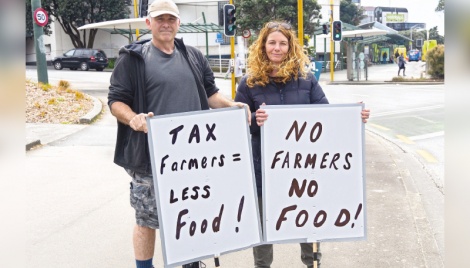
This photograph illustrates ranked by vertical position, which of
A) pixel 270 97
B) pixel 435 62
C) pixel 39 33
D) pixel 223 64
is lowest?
pixel 270 97

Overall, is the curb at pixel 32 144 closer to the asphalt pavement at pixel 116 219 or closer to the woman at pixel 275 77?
the asphalt pavement at pixel 116 219

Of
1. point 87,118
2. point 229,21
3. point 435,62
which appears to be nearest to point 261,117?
point 87,118

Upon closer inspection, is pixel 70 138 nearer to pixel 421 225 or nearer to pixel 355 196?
pixel 421 225

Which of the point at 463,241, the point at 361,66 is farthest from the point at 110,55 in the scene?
the point at 463,241

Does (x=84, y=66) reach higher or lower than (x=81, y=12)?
lower

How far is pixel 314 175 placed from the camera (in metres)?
3.28

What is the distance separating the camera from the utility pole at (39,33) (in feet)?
46.7

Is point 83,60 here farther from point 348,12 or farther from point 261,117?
point 348,12

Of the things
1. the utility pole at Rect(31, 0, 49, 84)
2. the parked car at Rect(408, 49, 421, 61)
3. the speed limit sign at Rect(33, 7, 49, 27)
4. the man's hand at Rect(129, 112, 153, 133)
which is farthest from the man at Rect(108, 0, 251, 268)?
the parked car at Rect(408, 49, 421, 61)

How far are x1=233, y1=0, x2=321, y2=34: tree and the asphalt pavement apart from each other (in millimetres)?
30346

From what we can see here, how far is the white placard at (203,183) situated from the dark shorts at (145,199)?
14.2 inches

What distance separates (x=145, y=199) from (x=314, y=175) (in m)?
1.10

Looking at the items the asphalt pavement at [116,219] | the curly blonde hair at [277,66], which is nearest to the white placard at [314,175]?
the curly blonde hair at [277,66]

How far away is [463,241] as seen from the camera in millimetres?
2904
